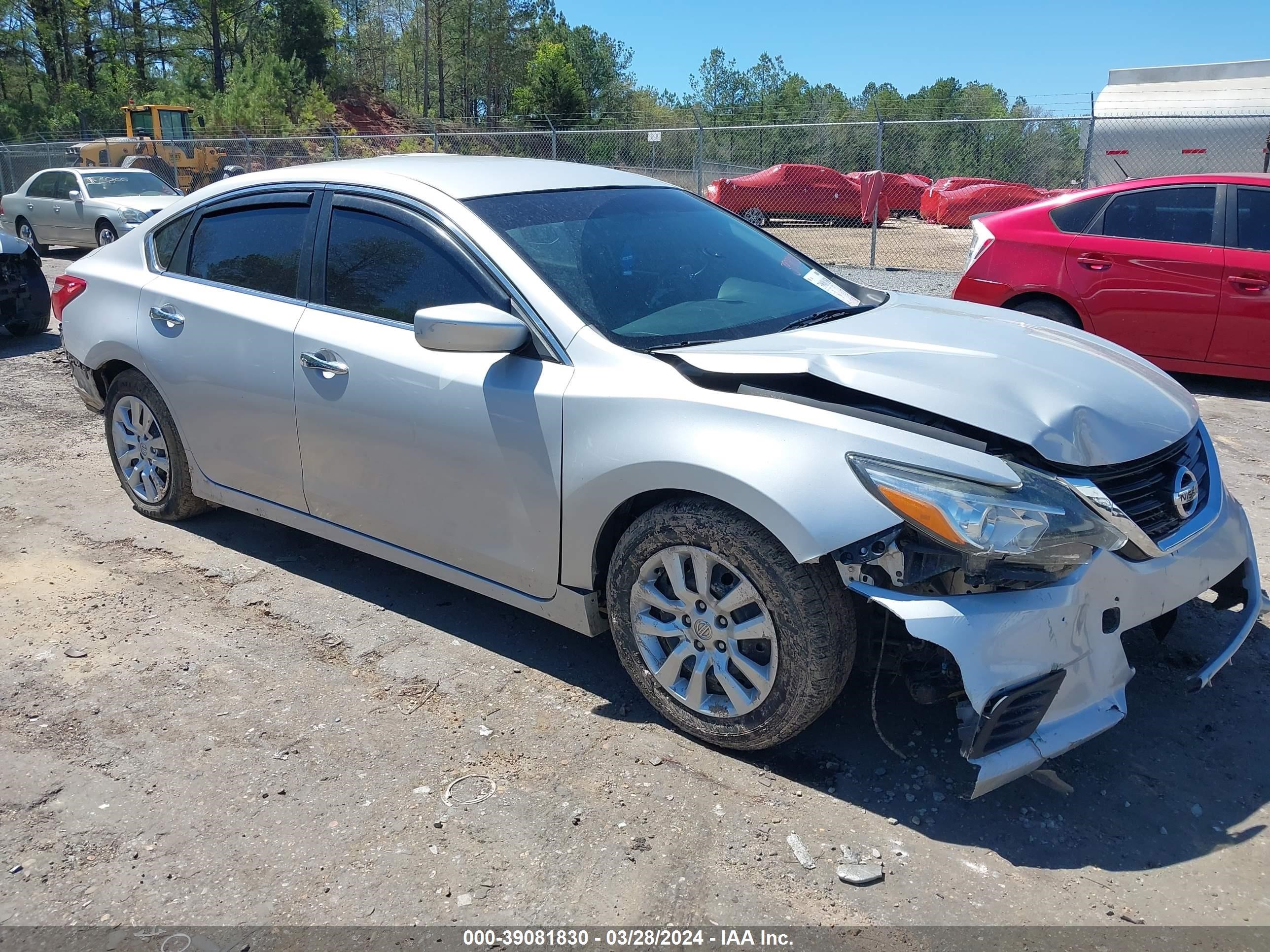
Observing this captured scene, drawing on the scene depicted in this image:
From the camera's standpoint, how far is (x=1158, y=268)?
7129 mm

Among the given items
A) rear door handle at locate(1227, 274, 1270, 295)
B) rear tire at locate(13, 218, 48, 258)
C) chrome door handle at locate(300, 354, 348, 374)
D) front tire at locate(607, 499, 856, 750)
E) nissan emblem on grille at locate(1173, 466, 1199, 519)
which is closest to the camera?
front tire at locate(607, 499, 856, 750)

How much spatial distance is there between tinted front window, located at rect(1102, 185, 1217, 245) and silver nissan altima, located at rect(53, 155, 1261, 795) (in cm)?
408

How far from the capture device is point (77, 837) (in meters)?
2.73

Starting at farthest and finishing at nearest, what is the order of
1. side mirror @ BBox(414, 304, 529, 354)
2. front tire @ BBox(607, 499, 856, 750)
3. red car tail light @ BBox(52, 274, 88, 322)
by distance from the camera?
red car tail light @ BBox(52, 274, 88, 322), side mirror @ BBox(414, 304, 529, 354), front tire @ BBox(607, 499, 856, 750)

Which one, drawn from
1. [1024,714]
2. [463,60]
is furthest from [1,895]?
[463,60]

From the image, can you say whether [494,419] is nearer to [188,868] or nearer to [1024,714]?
[188,868]

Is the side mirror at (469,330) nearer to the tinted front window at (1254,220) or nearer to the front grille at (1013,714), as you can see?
the front grille at (1013,714)

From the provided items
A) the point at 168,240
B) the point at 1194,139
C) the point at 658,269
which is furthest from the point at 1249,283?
the point at 1194,139

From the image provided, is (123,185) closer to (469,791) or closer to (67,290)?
(67,290)

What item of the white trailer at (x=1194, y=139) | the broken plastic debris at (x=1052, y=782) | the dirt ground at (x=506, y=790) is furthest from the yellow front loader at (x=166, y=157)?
the broken plastic debris at (x=1052, y=782)

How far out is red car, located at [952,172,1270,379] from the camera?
694cm

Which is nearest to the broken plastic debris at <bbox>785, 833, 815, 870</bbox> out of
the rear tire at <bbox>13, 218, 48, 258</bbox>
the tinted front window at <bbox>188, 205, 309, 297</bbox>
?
the tinted front window at <bbox>188, 205, 309, 297</bbox>

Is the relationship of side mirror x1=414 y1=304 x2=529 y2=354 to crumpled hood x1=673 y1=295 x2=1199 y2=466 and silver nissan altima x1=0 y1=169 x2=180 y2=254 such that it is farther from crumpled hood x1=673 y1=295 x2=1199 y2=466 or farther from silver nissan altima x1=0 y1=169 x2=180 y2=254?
silver nissan altima x1=0 y1=169 x2=180 y2=254

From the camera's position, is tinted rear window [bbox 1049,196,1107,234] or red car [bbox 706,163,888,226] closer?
tinted rear window [bbox 1049,196,1107,234]
